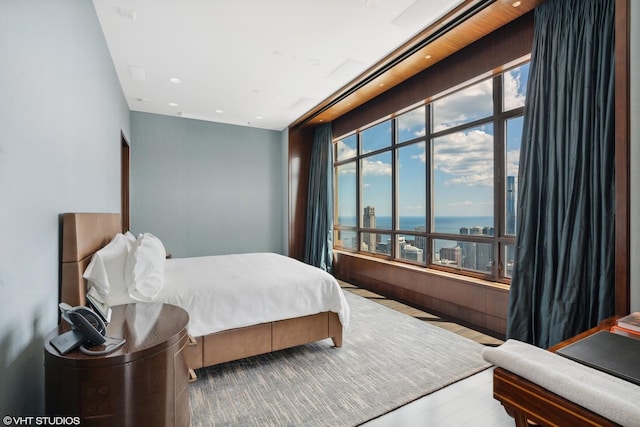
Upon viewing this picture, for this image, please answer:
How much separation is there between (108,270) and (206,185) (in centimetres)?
400

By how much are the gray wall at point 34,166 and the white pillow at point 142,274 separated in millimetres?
361

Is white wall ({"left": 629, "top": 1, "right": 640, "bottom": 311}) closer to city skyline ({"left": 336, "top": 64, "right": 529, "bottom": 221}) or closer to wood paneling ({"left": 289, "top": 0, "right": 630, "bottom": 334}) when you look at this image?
wood paneling ({"left": 289, "top": 0, "right": 630, "bottom": 334})

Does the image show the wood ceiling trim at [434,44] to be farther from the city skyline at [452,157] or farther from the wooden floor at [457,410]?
the wooden floor at [457,410]

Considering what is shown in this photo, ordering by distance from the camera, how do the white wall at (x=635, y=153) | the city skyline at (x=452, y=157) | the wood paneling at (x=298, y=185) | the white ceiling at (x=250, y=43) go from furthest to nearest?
the wood paneling at (x=298, y=185)
the city skyline at (x=452, y=157)
the white ceiling at (x=250, y=43)
the white wall at (x=635, y=153)

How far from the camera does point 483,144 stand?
341 cm

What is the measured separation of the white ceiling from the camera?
2549 millimetres

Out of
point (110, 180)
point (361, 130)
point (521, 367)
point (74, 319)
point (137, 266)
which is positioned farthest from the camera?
point (361, 130)

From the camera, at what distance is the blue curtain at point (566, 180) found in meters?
2.09

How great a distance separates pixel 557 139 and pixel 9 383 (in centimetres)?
343

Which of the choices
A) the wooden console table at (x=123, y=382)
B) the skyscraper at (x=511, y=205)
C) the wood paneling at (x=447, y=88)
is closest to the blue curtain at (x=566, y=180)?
the wood paneling at (x=447, y=88)

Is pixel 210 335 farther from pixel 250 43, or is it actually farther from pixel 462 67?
pixel 462 67

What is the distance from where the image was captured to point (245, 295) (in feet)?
7.61

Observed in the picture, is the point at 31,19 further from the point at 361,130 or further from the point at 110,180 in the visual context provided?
the point at 361,130

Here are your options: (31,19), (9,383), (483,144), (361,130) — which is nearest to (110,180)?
(31,19)
